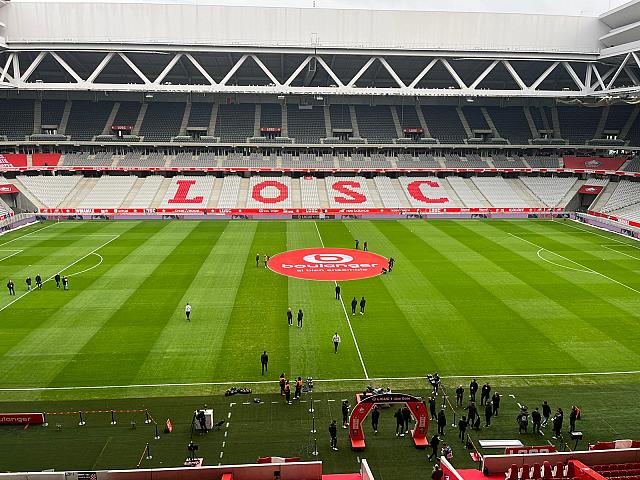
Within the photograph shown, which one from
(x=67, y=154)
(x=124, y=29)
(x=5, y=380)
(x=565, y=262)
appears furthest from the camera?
(x=67, y=154)

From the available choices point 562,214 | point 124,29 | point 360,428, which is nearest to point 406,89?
point 562,214

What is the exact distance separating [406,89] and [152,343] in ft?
147

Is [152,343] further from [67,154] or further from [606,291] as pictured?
[67,154]

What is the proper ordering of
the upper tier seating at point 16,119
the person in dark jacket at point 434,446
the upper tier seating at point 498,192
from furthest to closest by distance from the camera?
the upper tier seating at point 16,119 < the upper tier seating at point 498,192 < the person in dark jacket at point 434,446

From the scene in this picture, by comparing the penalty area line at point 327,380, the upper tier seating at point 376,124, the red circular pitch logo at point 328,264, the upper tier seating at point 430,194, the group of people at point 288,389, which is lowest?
the penalty area line at point 327,380

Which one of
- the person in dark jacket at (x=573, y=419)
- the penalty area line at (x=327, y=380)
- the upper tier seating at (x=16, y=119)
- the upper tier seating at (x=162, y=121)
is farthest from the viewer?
the upper tier seating at (x=162, y=121)

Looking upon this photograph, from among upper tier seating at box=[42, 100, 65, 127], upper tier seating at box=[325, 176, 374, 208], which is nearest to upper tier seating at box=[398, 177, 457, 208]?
upper tier seating at box=[325, 176, 374, 208]

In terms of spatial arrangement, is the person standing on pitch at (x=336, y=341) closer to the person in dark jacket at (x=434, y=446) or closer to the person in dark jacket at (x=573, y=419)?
the person in dark jacket at (x=434, y=446)

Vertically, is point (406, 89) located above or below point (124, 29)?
below

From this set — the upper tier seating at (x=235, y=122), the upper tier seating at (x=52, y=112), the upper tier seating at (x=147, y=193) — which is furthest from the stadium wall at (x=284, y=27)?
the upper tier seating at (x=147, y=193)

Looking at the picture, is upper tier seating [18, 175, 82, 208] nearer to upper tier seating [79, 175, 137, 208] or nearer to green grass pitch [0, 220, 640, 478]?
upper tier seating [79, 175, 137, 208]

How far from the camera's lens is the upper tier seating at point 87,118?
71.0 meters

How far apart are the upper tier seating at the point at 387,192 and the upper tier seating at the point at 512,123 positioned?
19.4m

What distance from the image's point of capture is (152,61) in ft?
217
